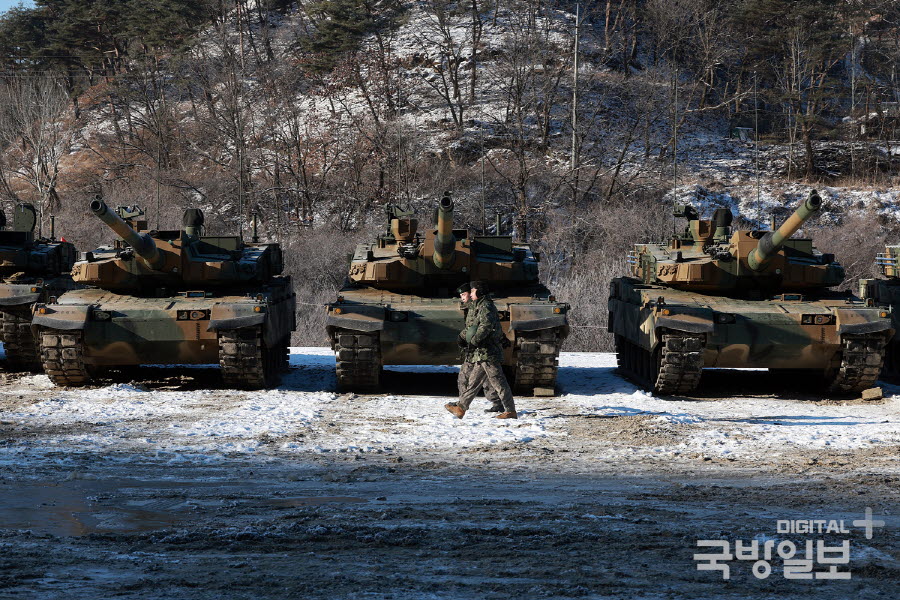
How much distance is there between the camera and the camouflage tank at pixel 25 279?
16453 millimetres

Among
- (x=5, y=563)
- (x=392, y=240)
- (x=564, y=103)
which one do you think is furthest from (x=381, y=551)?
(x=564, y=103)

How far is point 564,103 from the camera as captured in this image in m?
44.1

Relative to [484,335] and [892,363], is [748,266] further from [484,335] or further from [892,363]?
[484,335]

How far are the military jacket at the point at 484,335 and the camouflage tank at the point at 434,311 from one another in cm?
184

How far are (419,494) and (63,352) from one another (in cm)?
807

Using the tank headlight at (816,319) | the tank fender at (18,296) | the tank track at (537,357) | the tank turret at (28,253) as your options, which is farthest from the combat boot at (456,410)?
the tank turret at (28,253)

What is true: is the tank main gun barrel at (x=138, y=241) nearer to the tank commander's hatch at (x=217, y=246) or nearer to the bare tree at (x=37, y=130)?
the tank commander's hatch at (x=217, y=246)

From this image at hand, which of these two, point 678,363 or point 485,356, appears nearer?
point 485,356

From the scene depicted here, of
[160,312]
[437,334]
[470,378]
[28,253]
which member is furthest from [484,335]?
[28,253]

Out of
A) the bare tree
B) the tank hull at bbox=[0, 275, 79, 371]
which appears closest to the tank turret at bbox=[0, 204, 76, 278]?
the tank hull at bbox=[0, 275, 79, 371]

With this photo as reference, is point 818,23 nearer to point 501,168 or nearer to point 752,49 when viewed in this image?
point 752,49

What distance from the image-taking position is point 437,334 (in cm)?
1410

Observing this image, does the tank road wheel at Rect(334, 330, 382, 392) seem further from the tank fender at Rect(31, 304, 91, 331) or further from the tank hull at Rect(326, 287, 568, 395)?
the tank fender at Rect(31, 304, 91, 331)

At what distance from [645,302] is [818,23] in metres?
36.6
